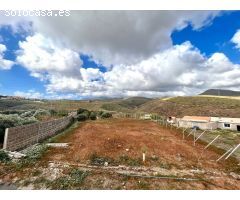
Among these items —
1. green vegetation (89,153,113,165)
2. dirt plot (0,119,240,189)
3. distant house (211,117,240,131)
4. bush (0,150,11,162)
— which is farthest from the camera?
distant house (211,117,240,131)

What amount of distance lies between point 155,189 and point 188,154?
703 centimetres

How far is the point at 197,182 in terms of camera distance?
827 centimetres

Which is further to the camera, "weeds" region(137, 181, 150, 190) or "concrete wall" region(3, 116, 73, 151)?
"concrete wall" region(3, 116, 73, 151)

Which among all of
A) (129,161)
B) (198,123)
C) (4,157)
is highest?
(198,123)

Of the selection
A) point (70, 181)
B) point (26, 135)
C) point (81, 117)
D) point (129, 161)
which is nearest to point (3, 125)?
point (26, 135)

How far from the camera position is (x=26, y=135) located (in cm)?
1363

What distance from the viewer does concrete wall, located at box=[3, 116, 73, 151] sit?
11609 mm

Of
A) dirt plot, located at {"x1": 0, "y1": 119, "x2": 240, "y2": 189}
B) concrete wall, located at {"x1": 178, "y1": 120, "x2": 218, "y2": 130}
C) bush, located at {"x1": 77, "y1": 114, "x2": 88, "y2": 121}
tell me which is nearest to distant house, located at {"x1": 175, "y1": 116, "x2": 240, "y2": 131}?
concrete wall, located at {"x1": 178, "y1": 120, "x2": 218, "y2": 130}

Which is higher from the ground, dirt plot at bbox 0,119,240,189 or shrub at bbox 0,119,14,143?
shrub at bbox 0,119,14,143

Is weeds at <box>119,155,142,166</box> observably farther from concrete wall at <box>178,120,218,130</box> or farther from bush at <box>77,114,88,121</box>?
concrete wall at <box>178,120,218,130</box>

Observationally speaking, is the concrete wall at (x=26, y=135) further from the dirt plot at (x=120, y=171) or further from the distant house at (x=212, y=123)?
the distant house at (x=212, y=123)

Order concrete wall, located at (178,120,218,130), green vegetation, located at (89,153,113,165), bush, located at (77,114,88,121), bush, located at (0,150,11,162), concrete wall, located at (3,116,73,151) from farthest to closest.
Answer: concrete wall, located at (178,120,218,130) → bush, located at (77,114,88,121) → concrete wall, located at (3,116,73,151) → green vegetation, located at (89,153,113,165) → bush, located at (0,150,11,162)

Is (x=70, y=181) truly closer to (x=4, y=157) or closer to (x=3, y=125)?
(x=4, y=157)
